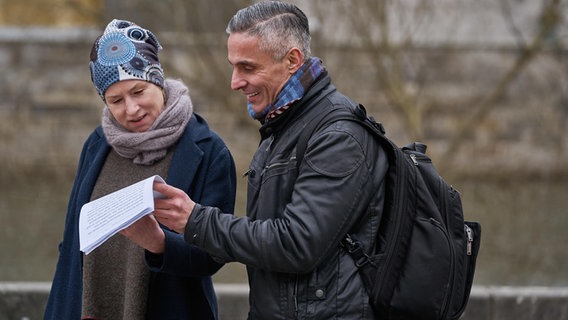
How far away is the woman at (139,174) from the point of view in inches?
135

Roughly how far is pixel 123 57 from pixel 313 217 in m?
1.05

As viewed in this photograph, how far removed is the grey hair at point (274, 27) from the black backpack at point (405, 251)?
0.78ft

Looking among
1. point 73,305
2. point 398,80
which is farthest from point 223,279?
point 73,305

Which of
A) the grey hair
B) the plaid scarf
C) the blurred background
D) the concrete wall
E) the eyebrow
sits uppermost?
the blurred background

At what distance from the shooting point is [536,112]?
46.1ft

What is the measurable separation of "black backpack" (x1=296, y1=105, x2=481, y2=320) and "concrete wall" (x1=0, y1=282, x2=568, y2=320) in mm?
2365

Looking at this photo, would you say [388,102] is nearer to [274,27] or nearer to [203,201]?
[203,201]

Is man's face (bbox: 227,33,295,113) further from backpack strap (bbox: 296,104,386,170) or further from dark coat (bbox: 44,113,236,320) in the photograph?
dark coat (bbox: 44,113,236,320)

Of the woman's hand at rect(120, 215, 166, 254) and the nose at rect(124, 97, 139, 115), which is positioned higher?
the nose at rect(124, 97, 139, 115)

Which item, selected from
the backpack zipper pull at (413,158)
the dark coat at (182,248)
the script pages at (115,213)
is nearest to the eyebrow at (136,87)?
the dark coat at (182,248)

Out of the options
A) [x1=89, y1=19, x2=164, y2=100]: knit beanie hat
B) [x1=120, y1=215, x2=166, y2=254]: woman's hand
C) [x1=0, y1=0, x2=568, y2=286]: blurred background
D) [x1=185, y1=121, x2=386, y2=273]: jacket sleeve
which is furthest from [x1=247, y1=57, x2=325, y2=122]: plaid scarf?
[x1=0, y1=0, x2=568, y2=286]: blurred background

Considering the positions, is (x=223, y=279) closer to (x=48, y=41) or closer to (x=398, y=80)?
(x=398, y=80)

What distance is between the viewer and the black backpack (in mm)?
2895

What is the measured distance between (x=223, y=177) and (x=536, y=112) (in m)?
11.2
